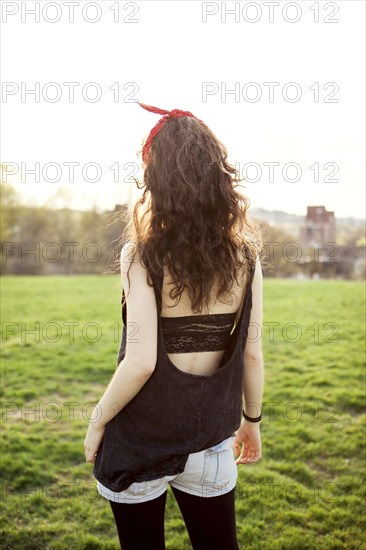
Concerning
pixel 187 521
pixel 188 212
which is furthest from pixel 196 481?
pixel 188 212

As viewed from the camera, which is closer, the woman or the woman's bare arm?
the woman

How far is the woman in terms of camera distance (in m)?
1.28

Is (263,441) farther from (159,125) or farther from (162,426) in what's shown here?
(159,125)

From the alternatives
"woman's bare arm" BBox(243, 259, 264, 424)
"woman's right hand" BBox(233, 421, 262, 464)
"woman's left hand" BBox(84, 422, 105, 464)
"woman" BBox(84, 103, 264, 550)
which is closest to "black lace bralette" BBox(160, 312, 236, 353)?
"woman" BBox(84, 103, 264, 550)

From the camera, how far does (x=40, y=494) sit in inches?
117

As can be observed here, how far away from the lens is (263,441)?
146 inches

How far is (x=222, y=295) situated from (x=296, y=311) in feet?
26.2

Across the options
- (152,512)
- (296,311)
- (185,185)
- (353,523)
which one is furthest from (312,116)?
(152,512)

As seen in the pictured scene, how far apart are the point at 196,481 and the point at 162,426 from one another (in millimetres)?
228

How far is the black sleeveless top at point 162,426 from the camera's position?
134 cm

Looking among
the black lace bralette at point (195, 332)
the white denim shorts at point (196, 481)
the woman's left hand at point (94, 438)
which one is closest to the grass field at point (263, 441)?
the black lace bralette at point (195, 332)

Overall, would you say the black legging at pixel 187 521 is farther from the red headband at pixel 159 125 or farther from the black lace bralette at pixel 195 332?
the red headband at pixel 159 125

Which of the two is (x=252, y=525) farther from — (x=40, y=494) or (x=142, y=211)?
(x=142, y=211)

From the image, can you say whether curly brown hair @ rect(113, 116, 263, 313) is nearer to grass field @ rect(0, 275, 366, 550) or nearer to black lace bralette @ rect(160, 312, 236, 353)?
black lace bralette @ rect(160, 312, 236, 353)
